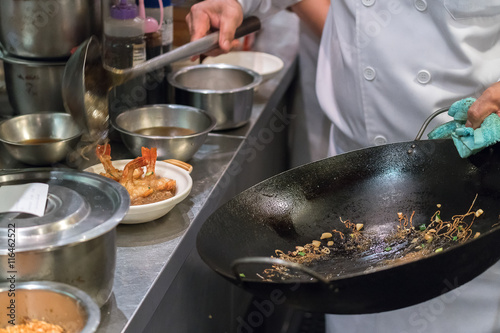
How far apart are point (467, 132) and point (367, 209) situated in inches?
10.6

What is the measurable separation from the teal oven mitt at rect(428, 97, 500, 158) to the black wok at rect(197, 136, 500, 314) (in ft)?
0.11

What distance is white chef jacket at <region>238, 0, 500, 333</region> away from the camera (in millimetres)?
1475

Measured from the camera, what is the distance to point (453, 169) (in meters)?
1.36

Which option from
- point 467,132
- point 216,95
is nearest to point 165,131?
point 216,95

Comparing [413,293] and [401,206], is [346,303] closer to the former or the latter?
[413,293]

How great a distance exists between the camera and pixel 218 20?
1.88 m

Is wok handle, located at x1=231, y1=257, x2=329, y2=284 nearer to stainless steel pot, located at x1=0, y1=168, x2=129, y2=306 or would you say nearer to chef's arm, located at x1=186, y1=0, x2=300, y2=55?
stainless steel pot, located at x1=0, y1=168, x2=129, y2=306

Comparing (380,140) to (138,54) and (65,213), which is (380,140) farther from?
(65,213)

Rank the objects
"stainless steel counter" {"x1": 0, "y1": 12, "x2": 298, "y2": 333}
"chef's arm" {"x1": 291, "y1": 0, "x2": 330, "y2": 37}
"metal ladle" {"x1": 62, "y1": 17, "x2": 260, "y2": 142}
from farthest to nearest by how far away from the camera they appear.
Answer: "chef's arm" {"x1": 291, "y1": 0, "x2": 330, "y2": 37} < "metal ladle" {"x1": 62, "y1": 17, "x2": 260, "y2": 142} < "stainless steel counter" {"x1": 0, "y1": 12, "x2": 298, "y2": 333}

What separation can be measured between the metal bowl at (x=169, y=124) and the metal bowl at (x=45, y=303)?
2.33ft

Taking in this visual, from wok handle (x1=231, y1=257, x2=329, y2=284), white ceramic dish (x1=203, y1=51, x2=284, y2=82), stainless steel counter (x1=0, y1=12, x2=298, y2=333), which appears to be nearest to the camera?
wok handle (x1=231, y1=257, x2=329, y2=284)

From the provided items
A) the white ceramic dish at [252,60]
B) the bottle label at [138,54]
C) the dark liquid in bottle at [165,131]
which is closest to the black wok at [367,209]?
the dark liquid in bottle at [165,131]

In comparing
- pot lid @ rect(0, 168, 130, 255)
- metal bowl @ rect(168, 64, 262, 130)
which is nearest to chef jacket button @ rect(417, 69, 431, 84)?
metal bowl @ rect(168, 64, 262, 130)

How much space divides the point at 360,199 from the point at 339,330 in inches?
26.0
